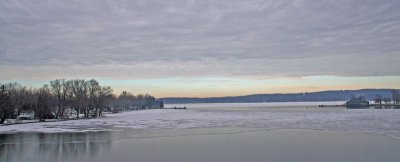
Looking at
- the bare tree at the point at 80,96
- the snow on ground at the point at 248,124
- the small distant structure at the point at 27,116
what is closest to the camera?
the snow on ground at the point at 248,124

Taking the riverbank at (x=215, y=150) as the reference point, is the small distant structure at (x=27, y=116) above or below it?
above

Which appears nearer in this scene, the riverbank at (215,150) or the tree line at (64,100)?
the riverbank at (215,150)

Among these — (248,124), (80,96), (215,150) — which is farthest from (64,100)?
(215,150)

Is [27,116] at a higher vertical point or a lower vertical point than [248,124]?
higher

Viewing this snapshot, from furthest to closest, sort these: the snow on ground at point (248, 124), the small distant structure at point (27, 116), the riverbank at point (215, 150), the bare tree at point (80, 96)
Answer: the bare tree at point (80, 96), the small distant structure at point (27, 116), the snow on ground at point (248, 124), the riverbank at point (215, 150)

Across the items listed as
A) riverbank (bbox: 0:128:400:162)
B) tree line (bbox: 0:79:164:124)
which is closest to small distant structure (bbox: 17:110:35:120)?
tree line (bbox: 0:79:164:124)

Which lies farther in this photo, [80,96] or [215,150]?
[80,96]

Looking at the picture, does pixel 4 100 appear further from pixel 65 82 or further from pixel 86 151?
pixel 65 82

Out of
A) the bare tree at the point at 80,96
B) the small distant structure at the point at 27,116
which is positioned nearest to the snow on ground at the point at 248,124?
the small distant structure at the point at 27,116

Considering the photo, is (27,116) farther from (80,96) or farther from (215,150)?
(215,150)

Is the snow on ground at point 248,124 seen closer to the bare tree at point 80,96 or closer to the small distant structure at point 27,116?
the small distant structure at point 27,116

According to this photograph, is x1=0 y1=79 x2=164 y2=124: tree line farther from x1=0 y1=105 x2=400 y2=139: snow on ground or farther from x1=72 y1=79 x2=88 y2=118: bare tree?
x1=0 y1=105 x2=400 y2=139: snow on ground

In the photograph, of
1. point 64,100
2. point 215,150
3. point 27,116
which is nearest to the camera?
point 215,150

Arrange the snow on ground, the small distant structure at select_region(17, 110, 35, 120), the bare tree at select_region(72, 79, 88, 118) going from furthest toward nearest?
1. the bare tree at select_region(72, 79, 88, 118)
2. the small distant structure at select_region(17, 110, 35, 120)
3. the snow on ground
